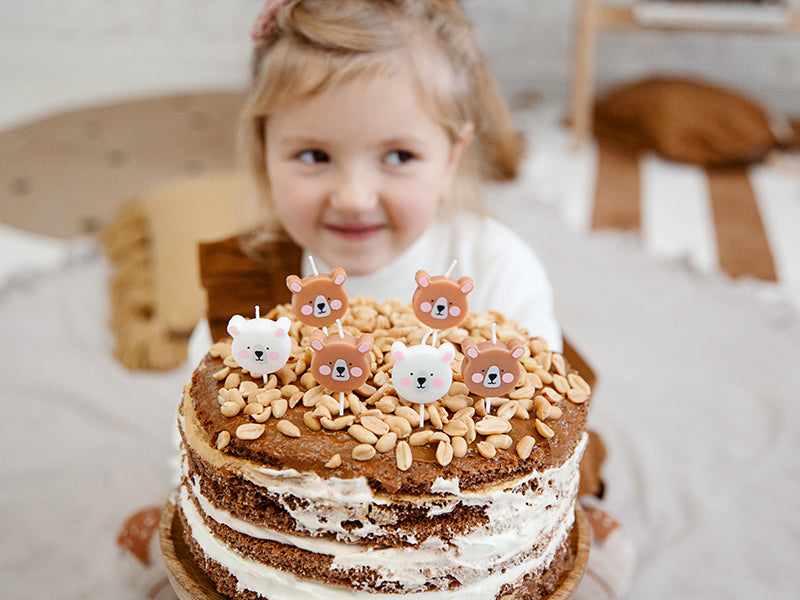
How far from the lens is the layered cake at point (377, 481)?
2.50 ft

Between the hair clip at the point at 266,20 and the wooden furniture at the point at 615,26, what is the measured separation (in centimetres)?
197

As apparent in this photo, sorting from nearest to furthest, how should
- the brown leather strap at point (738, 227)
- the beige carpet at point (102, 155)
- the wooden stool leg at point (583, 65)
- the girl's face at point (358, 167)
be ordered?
the girl's face at point (358, 167), the brown leather strap at point (738, 227), the beige carpet at point (102, 155), the wooden stool leg at point (583, 65)

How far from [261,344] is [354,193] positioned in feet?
1.22

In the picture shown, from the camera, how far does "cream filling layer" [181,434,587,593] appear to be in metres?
0.76

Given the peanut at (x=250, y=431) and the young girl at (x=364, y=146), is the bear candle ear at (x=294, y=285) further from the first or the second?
the young girl at (x=364, y=146)

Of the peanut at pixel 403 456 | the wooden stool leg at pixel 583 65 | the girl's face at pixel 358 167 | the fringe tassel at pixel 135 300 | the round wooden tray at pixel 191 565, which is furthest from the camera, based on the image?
the wooden stool leg at pixel 583 65

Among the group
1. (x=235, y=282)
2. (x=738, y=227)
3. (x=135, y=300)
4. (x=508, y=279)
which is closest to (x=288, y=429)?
(x=235, y=282)

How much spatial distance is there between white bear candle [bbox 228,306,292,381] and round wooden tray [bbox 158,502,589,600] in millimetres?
228

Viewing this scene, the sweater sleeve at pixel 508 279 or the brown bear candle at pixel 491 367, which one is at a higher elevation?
the brown bear candle at pixel 491 367

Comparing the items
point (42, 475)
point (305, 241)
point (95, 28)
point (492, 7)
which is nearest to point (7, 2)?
point (95, 28)

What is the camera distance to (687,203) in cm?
284

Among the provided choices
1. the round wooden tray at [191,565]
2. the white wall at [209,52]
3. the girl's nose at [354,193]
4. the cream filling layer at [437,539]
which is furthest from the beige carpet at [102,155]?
the cream filling layer at [437,539]

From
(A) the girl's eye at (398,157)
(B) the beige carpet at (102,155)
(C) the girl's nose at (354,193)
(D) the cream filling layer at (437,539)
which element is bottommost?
(B) the beige carpet at (102,155)

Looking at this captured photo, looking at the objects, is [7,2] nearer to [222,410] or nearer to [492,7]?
[492,7]
